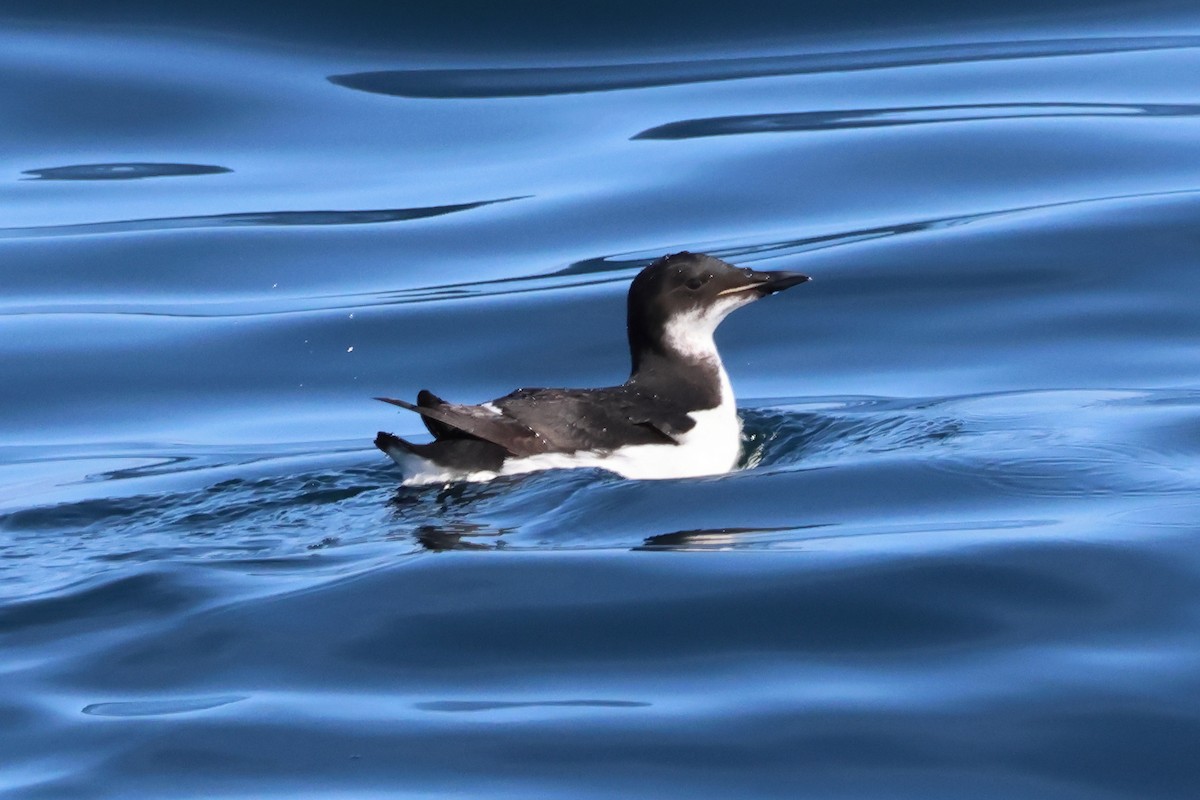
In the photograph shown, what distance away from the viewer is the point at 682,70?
623 inches

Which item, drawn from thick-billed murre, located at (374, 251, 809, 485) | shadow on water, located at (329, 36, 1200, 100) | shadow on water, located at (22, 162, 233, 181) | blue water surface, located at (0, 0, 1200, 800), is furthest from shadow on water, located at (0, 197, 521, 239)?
thick-billed murre, located at (374, 251, 809, 485)

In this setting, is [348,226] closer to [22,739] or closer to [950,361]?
[950,361]

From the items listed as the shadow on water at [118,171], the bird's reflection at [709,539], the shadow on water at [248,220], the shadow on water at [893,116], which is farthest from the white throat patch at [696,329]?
the shadow on water at [118,171]

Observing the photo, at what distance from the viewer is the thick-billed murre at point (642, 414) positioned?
7238 mm

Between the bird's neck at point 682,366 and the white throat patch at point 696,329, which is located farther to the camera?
the white throat patch at point 696,329

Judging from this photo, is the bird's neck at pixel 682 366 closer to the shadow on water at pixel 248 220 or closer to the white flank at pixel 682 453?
the white flank at pixel 682 453

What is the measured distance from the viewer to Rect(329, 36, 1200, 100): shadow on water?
1539 cm

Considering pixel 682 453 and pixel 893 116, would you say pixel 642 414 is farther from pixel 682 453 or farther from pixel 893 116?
pixel 893 116

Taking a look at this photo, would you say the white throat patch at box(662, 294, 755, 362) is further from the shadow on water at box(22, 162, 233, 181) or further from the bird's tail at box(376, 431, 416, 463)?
the shadow on water at box(22, 162, 233, 181)

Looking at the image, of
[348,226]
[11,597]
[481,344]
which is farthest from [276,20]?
[11,597]

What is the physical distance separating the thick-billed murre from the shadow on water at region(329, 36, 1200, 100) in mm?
7457

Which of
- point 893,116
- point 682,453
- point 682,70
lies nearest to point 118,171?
point 682,70

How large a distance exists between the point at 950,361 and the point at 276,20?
762 centimetres

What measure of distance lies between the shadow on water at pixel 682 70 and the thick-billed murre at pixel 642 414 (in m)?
7.46
